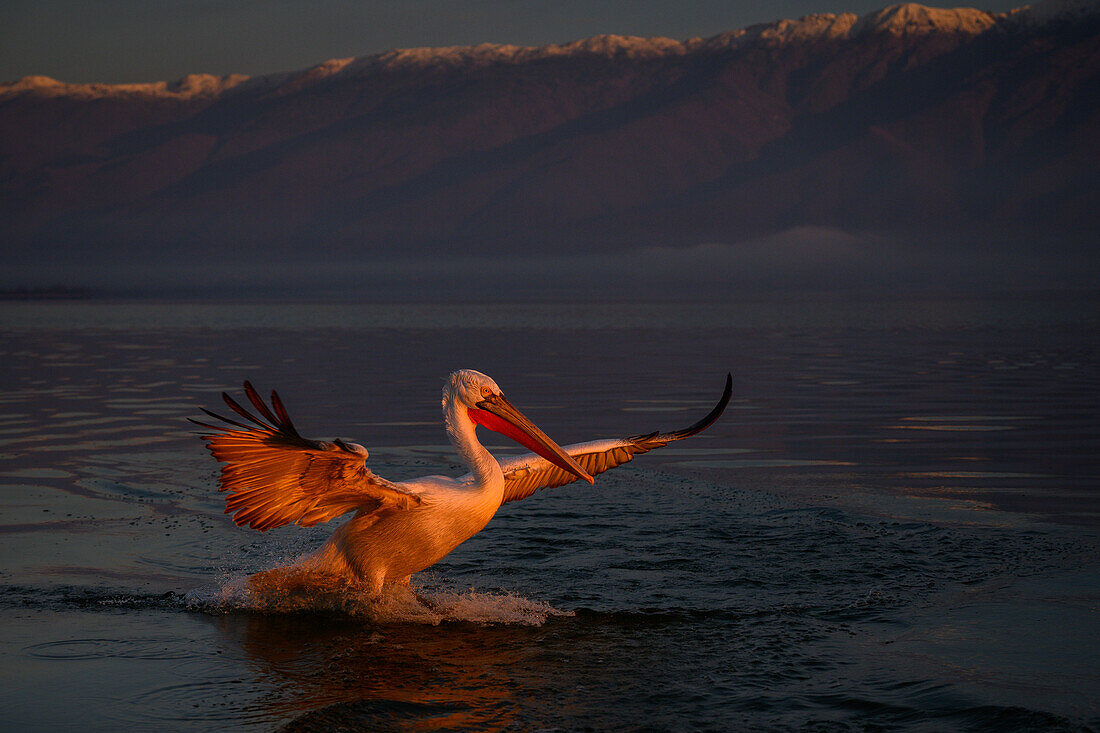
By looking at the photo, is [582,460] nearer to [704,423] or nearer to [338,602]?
[704,423]

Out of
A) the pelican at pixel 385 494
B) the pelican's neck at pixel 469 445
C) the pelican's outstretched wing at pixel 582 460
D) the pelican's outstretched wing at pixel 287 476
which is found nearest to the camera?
the pelican's outstretched wing at pixel 287 476

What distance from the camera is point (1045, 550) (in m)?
9.05

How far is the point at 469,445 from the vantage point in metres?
7.66

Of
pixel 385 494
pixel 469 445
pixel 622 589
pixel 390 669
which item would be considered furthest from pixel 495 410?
pixel 390 669

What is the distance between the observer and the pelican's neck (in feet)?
25.1

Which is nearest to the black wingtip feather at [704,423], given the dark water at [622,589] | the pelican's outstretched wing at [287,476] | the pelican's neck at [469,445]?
the dark water at [622,589]

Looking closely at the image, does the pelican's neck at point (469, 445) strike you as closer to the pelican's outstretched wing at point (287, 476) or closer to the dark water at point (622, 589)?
the pelican's outstretched wing at point (287, 476)

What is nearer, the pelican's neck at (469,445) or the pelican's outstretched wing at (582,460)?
the pelican's neck at (469,445)

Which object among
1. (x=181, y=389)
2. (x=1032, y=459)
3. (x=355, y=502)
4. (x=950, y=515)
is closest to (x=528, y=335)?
(x=181, y=389)

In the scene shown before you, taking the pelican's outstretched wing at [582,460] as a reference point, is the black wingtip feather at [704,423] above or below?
above

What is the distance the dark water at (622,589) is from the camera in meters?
5.99

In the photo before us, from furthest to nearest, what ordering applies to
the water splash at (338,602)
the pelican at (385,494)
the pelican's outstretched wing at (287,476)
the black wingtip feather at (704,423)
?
the black wingtip feather at (704,423) → the water splash at (338,602) → the pelican at (385,494) → the pelican's outstretched wing at (287,476)

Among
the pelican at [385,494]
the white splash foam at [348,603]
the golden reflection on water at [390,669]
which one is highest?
the pelican at [385,494]

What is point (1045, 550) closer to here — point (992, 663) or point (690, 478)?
point (992, 663)
